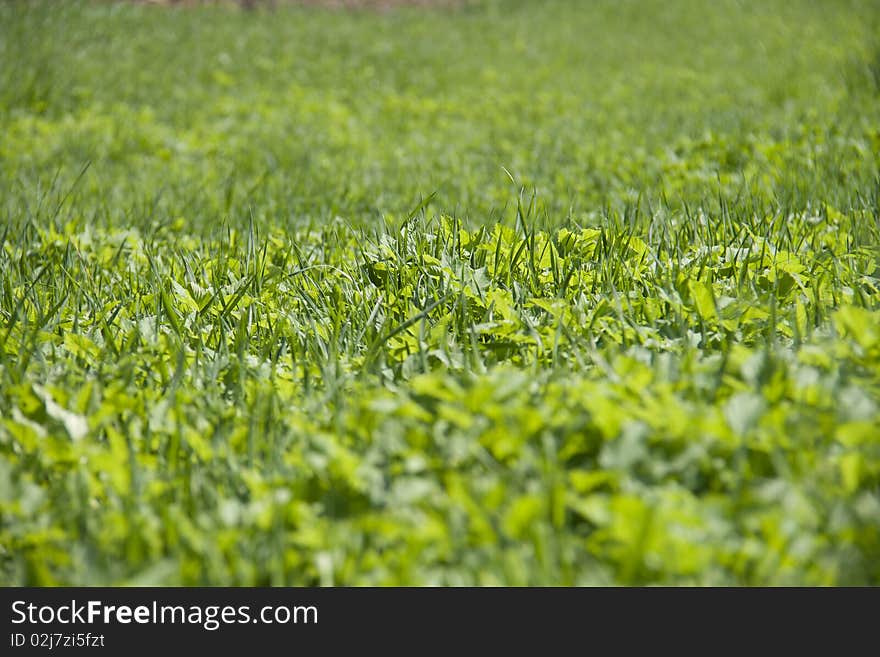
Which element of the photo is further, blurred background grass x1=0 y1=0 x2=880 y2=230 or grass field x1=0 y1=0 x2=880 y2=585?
blurred background grass x1=0 y1=0 x2=880 y2=230

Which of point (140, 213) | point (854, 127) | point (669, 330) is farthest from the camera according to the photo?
point (854, 127)

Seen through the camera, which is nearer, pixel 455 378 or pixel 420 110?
pixel 455 378

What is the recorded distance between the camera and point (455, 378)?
6.38 ft

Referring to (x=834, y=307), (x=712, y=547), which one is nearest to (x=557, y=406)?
(x=712, y=547)

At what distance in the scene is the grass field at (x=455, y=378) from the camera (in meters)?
1.34

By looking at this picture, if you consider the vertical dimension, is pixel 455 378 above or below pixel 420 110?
above

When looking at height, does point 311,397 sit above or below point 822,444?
below

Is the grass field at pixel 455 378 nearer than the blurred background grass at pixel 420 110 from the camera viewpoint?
Yes

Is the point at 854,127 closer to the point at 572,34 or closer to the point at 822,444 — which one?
the point at 822,444

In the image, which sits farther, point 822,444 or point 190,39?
point 190,39

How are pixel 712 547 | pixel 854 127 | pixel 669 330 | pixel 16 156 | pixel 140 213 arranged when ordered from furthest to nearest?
1. pixel 16 156
2. pixel 854 127
3. pixel 140 213
4. pixel 669 330
5. pixel 712 547

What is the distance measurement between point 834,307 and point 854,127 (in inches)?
140

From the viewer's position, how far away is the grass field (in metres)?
1.34
